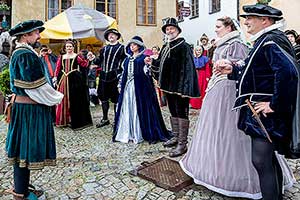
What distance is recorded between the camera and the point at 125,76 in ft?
16.3

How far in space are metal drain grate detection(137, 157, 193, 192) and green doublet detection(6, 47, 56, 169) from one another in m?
1.14

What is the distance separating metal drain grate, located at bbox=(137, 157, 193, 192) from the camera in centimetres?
318

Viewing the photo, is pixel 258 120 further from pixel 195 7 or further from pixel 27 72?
pixel 195 7

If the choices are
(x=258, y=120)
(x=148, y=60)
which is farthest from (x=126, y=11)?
(x=258, y=120)

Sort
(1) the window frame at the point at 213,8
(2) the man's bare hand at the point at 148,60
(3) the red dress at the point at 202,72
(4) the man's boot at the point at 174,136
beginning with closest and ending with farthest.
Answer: (4) the man's boot at the point at 174,136 < (2) the man's bare hand at the point at 148,60 < (3) the red dress at the point at 202,72 < (1) the window frame at the point at 213,8

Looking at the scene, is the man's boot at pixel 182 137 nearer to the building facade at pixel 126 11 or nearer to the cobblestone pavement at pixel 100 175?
the cobblestone pavement at pixel 100 175

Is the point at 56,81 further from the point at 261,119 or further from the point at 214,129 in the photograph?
the point at 261,119

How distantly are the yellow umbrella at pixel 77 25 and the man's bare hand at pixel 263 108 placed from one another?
25.3ft

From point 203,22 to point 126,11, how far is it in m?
3.89

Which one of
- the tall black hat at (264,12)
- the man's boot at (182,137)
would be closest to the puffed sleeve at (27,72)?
the tall black hat at (264,12)

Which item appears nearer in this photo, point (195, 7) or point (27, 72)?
point (27, 72)

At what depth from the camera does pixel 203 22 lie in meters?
15.3

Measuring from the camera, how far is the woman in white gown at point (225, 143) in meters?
2.79

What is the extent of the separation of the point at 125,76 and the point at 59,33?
16.7ft
